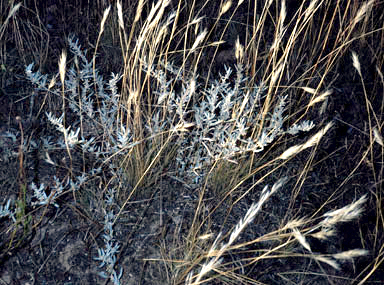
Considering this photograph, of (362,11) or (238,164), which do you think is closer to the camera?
(362,11)

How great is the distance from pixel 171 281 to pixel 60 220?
0.52 m

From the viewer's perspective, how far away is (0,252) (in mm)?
1534

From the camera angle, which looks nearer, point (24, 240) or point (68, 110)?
point (24, 240)

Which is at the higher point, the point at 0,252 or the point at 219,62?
the point at 219,62

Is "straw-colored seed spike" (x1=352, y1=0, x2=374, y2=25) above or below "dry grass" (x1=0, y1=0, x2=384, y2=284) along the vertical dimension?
above

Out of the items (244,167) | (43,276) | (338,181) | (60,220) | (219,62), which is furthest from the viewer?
(219,62)

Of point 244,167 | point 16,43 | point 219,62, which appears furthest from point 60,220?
point 219,62

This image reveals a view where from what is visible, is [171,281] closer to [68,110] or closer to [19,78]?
[68,110]

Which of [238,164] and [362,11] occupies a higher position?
[362,11]

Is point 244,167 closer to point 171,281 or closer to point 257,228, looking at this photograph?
Result: point 257,228

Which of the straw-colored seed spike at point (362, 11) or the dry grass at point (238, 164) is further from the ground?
the straw-colored seed spike at point (362, 11)

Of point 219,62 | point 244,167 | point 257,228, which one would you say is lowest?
point 257,228

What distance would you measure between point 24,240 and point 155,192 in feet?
→ 1.85

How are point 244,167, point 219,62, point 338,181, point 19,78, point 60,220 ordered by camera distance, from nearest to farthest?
point 60,220, point 244,167, point 338,181, point 19,78, point 219,62
